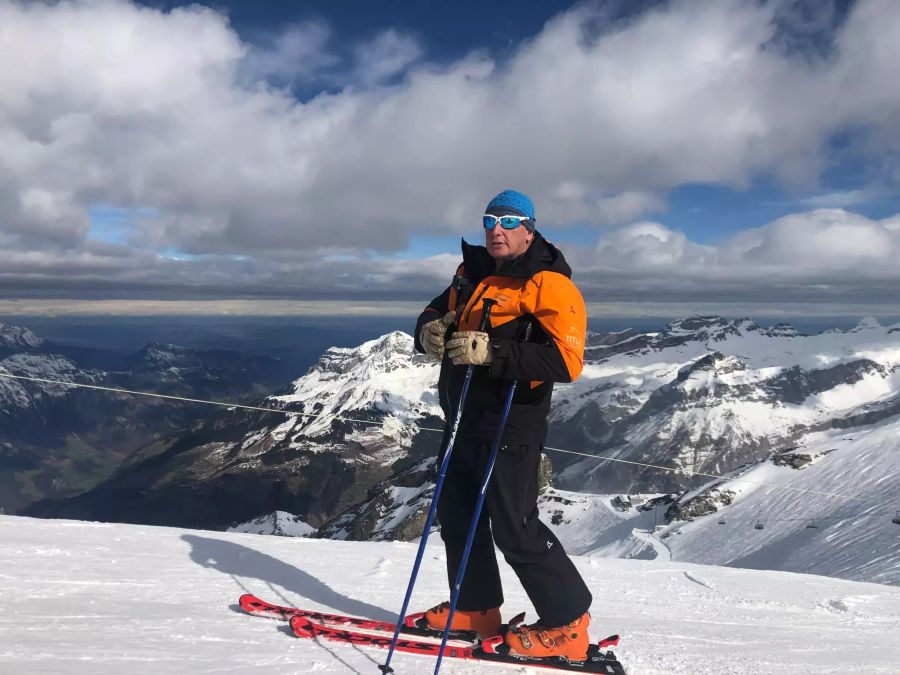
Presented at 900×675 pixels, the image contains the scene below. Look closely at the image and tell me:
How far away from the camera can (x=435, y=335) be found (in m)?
4.83

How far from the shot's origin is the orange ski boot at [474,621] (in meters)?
5.23

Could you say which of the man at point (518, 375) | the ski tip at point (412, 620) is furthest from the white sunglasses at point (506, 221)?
the ski tip at point (412, 620)

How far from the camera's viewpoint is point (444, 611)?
5348mm

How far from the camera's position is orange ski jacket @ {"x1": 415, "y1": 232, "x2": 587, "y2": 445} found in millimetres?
4410

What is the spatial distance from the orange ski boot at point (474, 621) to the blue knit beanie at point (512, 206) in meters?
3.20

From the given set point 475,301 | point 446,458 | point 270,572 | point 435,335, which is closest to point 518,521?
point 446,458

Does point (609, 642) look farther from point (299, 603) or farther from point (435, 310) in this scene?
point (435, 310)

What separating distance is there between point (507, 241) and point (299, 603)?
395 cm

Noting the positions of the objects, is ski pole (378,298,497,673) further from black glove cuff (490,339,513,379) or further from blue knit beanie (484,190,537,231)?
blue knit beanie (484,190,537,231)

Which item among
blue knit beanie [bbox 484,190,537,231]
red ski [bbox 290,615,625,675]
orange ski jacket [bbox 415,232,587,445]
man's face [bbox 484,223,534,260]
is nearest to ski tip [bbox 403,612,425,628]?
red ski [bbox 290,615,625,675]

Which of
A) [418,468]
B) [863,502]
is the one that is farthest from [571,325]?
[418,468]

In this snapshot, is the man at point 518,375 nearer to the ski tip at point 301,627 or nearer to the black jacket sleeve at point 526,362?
the black jacket sleeve at point 526,362

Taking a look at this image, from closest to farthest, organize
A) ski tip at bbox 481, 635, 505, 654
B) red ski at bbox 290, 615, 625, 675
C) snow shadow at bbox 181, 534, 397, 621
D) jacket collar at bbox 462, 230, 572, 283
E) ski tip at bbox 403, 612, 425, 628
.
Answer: jacket collar at bbox 462, 230, 572, 283
red ski at bbox 290, 615, 625, 675
ski tip at bbox 481, 635, 505, 654
ski tip at bbox 403, 612, 425, 628
snow shadow at bbox 181, 534, 397, 621

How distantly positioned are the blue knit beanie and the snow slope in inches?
132
